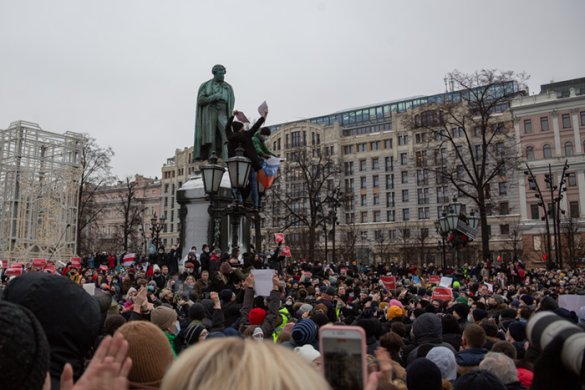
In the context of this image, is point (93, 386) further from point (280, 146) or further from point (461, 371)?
point (280, 146)

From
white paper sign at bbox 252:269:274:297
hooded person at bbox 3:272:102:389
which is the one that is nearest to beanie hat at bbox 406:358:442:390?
hooded person at bbox 3:272:102:389

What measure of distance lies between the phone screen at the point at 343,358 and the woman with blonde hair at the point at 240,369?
1.50 feet

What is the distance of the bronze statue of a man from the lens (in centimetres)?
1764

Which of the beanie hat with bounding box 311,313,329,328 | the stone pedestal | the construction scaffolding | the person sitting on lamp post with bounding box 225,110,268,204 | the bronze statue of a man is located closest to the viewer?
the beanie hat with bounding box 311,313,329,328

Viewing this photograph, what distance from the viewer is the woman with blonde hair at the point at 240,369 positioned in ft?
A: 4.09

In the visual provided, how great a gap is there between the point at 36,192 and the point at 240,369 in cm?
2921

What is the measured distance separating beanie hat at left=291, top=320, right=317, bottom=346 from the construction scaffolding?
23.7m

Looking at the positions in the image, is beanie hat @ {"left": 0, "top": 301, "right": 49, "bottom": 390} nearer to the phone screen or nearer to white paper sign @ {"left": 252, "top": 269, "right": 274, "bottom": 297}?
the phone screen

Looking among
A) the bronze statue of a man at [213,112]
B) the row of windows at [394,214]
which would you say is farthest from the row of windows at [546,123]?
the bronze statue of a man at [213,112]

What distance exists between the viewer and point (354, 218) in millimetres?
85875

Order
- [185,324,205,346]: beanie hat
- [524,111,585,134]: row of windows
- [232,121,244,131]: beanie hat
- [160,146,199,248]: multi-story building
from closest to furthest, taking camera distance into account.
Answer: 1. [185,324,205,346]: beanie hat
2. [232,121,244,131]: beanie hat
3. [524,111,585,134]: row of windows
4. [160,146,199,248]: multi-story building

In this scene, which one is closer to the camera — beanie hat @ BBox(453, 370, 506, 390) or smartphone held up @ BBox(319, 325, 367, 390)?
smartphone held up @ BBox(319, 325, 367, 390)

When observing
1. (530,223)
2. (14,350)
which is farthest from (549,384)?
(530,223)

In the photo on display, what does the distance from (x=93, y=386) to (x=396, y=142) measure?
8649 centimetres
